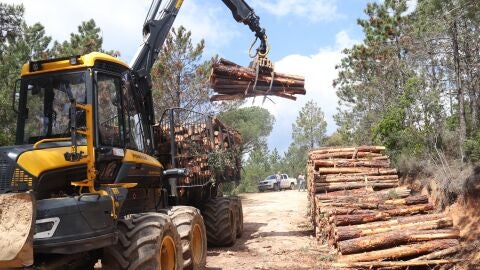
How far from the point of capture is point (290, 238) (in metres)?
13.4

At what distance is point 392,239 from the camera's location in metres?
9.15

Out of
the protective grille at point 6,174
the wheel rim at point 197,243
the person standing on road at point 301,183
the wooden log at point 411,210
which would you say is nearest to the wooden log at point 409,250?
the wooden log at point 411,210

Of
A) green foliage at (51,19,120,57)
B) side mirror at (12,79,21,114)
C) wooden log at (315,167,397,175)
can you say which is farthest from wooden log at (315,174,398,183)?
green foliage at (51,19,120,57)

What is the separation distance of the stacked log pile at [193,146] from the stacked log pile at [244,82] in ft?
2.90

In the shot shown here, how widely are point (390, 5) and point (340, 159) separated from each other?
12.6m

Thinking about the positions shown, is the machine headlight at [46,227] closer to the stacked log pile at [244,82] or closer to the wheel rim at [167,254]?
the wheel rim at [167,254]

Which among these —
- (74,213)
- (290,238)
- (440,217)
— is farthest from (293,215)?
(74,213)

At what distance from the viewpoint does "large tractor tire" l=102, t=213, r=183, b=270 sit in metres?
5.64

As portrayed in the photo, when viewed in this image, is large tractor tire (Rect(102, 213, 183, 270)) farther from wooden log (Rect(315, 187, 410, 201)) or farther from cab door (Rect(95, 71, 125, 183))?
wooden log (Rect(315, 187, 410, 201))

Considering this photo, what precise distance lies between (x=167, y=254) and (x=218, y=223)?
5076mm

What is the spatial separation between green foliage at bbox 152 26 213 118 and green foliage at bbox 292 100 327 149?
128 feet

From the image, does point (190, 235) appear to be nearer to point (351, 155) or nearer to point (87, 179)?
point (87, 179)

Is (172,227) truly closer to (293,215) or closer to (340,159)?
(340,159)

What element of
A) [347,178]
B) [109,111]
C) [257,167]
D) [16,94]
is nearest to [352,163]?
[347,178]
